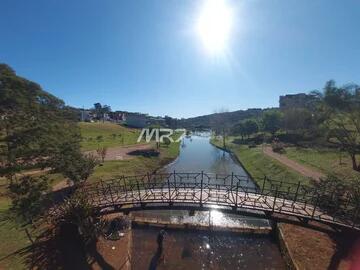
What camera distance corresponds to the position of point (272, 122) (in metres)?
77.2

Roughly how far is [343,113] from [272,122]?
44.1 m

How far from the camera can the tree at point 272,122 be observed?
251ft

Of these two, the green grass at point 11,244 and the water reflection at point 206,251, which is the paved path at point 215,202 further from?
the green grass at point 11,244

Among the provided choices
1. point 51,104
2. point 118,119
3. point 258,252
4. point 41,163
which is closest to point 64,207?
point 41,163

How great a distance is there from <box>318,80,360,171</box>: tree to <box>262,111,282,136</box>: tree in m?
40.3

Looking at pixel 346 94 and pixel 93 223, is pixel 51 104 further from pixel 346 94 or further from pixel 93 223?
pixel 346 94

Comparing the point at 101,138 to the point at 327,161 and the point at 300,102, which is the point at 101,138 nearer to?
the point at 327,161

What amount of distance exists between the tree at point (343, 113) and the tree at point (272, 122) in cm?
4027

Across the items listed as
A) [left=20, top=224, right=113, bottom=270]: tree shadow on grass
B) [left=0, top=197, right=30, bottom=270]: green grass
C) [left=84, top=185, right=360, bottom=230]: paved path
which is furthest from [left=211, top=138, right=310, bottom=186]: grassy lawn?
[left=0, top=197, right=30, bottom=270]: green grass

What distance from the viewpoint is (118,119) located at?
157375 millimetres

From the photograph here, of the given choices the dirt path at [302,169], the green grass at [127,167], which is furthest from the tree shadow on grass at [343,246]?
the green grass at [127,167]

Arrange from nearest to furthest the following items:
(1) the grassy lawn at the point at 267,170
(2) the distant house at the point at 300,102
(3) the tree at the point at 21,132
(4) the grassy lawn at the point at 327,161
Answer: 1. (3) the tree at the point at 21,132
2. (1) the grassy lawn at the point at 267,170
3. (4) the grassy lawn at the point at 327,161
4. (2) the distant house at the point at 300,102

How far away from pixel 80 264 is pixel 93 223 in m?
3.07

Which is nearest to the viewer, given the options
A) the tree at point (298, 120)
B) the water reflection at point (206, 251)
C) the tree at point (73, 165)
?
the water reflection at point (206, 251)
